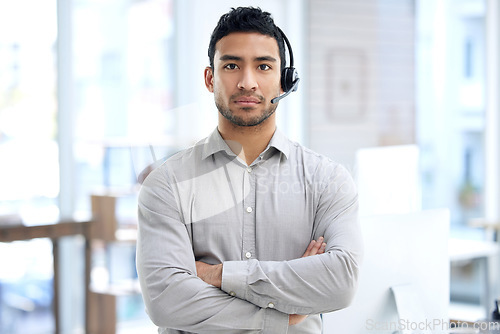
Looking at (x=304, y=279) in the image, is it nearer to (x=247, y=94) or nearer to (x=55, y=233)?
(x=247, y=94)

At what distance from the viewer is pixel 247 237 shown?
1492 millimetres

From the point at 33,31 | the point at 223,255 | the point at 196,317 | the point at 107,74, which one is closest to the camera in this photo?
the point at 196,317

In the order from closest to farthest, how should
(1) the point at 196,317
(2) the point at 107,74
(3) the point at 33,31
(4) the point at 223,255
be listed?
(1) the point at 196,317 → (4) the point at 223,255 → (3) the point at 33,31 → (2) the point at 107,74

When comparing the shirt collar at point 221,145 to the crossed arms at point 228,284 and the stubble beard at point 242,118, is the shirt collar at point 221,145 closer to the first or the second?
the stubble beard at point 242,118

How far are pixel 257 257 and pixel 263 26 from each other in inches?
22.6

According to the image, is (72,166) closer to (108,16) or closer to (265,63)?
(108,16)

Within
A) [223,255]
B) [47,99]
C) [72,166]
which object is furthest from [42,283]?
[223,255]

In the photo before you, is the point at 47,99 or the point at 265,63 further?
the point at 47,99

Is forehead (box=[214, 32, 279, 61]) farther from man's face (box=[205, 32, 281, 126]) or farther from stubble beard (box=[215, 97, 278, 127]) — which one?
stubble beard (box=[215, 97, 278, 127])

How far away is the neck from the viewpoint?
1545mm

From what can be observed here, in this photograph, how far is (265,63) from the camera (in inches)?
58.4

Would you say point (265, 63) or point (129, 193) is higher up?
point (265, 63)

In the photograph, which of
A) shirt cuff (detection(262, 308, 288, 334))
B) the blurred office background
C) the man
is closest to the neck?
the man

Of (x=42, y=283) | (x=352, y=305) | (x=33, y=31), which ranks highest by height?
(x=33, y=31)
